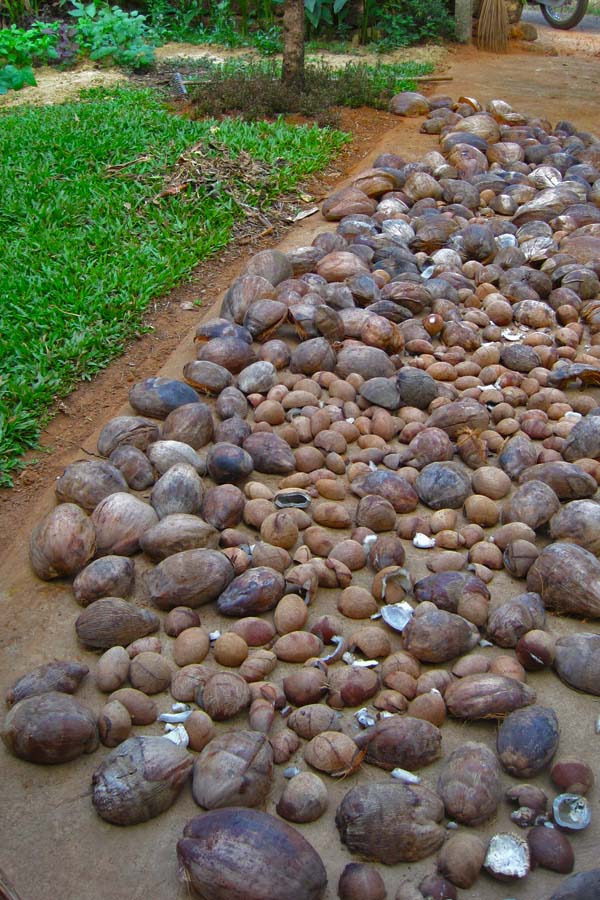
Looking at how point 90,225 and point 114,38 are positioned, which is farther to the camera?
point 114,38

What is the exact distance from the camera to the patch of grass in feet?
20.5

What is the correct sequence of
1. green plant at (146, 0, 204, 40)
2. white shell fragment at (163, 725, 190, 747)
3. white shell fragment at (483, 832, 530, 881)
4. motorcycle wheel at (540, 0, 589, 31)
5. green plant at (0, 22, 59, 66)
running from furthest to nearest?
motorcycle wheel at (540, 0, 589, 31) < green plant at (146, 0, 204, 40) < green plant at (0, 22, 59, 66) < white shell fragment at (163, 725, 190, 747) < white shell fragment at (483, 832, 530, 881)

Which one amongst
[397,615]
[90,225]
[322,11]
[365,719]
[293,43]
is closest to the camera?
[365,719]

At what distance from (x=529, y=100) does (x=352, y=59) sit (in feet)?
6.49

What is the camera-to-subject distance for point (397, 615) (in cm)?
220

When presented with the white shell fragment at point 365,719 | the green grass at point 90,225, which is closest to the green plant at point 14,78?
the green grass at point 90,225

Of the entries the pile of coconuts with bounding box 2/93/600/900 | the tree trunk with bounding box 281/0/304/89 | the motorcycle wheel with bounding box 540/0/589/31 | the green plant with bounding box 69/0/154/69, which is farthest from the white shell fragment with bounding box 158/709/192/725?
the motorcycle wheel with bounding box 540/0/589/31

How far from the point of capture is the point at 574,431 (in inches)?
112

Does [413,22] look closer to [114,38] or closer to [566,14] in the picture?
[566,14]

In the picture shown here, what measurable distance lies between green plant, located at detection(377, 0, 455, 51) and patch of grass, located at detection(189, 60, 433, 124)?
149cm

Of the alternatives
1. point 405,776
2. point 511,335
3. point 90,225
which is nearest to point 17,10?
point 90,225

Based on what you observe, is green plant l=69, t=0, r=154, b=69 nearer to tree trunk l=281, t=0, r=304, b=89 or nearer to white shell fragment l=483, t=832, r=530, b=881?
tree trunk l=281, t=0, r=304, b=89

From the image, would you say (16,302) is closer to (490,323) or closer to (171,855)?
(490,323)

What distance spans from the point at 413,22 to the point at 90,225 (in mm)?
5974
